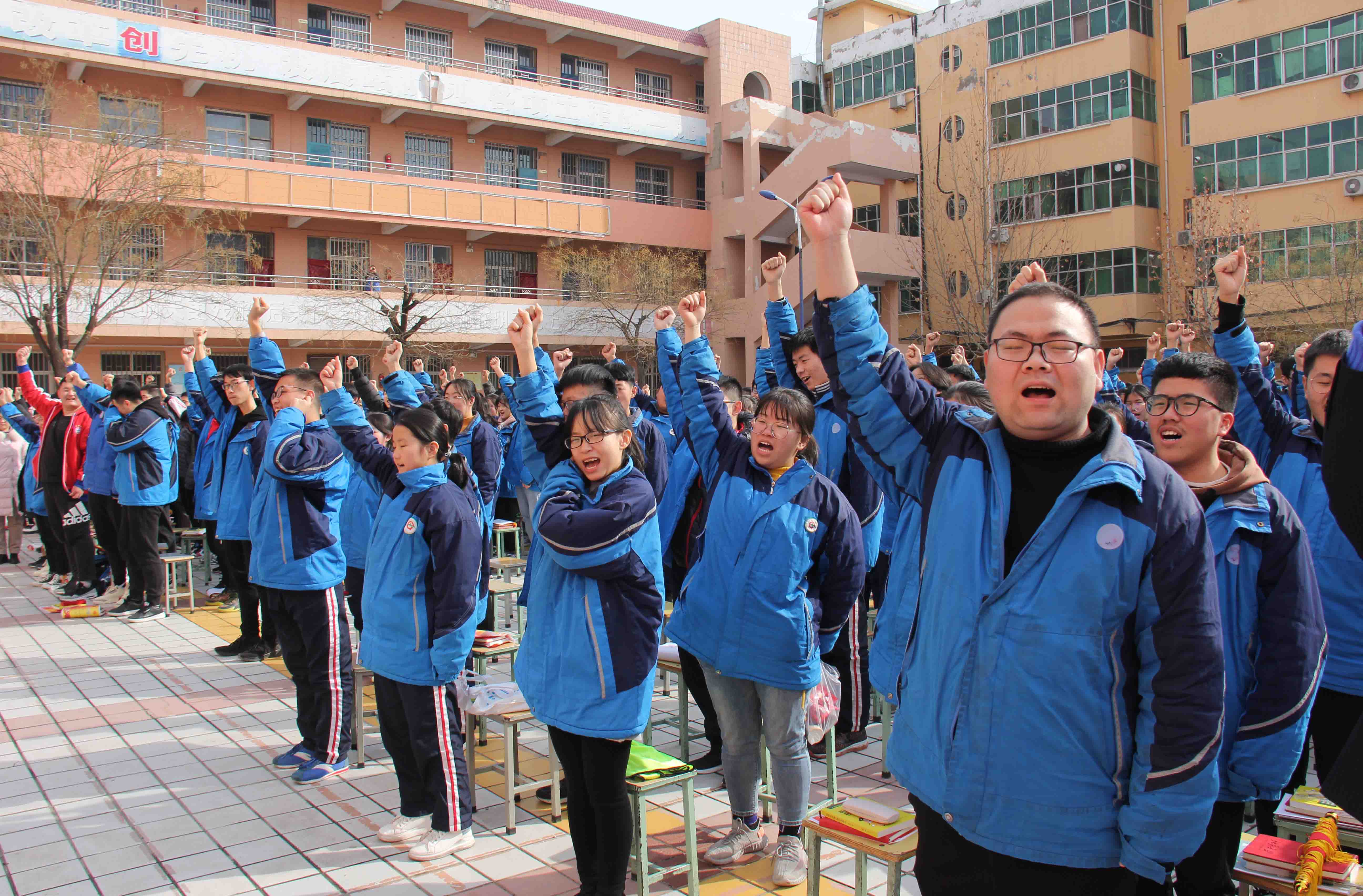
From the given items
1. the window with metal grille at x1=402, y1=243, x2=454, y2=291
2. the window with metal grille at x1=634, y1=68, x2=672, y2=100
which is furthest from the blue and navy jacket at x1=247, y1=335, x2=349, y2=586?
the window with metal grille at x1=634, y1=68, x2=672, y2=100

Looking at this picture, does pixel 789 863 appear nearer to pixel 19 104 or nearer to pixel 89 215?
pixel 89 215

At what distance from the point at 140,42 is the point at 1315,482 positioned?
97.5 ft

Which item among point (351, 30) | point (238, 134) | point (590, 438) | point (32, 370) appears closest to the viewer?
point (590, 438)

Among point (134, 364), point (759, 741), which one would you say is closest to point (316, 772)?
point (759, 741)

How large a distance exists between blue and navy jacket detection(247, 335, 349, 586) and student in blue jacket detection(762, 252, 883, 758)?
2656mm

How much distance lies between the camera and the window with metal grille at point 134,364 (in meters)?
26.5

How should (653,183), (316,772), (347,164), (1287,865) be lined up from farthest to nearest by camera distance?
1. (653,183)
2. (347,164)
3. (316,772)
4. (1287,865)

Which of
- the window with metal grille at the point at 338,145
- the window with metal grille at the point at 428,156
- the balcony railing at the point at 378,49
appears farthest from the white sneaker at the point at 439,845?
the window with metal grille at the point at 428,156

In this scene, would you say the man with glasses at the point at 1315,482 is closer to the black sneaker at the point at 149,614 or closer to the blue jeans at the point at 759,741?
the blue jeans at the point at 759,741

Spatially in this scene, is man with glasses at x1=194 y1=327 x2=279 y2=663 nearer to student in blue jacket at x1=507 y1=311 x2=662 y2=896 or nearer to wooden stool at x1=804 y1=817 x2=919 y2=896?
student in blue jacket at x1=507 y1=311 x2=662 y2=896

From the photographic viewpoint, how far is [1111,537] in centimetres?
195

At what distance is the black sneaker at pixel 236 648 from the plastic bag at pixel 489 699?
381 cm

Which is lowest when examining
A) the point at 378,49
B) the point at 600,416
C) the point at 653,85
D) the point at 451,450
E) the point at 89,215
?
the point at 451,450

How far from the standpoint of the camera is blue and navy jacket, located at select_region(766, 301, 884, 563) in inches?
209
